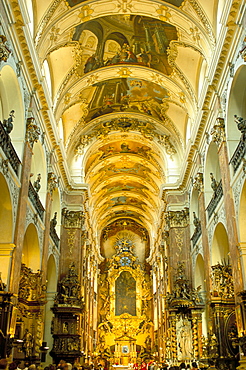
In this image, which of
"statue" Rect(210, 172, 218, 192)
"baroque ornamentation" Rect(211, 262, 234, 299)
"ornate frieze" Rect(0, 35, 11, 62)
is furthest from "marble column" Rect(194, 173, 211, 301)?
"ornate frieze" Rect(0, 35, 11, 62)

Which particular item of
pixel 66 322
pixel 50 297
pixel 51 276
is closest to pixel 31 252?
A: pixel 50 297

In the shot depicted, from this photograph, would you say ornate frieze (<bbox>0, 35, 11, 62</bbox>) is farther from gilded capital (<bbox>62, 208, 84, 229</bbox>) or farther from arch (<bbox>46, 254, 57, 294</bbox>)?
gilded capital (<bbox>62, 208, 84, 229</bbox>)

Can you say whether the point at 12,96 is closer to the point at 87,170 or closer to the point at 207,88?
the point at 207,88

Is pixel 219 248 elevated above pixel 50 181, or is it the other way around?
pixel 50 181

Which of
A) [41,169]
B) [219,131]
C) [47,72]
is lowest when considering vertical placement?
[219,131]

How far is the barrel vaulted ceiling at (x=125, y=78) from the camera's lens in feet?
54.5

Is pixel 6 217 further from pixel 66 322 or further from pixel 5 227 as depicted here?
pixel 66 322

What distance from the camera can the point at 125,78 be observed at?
2195 cm

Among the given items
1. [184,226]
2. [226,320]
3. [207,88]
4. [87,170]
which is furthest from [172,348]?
[207,88]

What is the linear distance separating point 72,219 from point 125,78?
8.34m

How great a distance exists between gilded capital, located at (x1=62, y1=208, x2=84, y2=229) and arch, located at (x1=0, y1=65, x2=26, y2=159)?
10215 mm

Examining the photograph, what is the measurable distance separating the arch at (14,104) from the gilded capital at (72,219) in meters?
10.2

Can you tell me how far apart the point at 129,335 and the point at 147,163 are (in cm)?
1797

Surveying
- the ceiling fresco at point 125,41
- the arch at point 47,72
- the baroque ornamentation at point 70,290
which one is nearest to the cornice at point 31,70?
the arch at point 47,72
